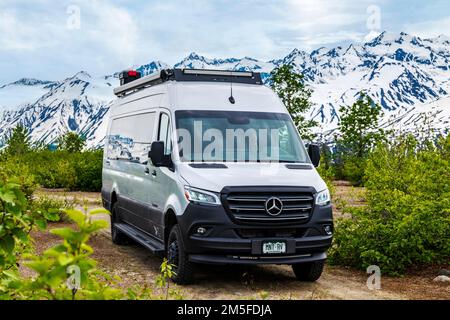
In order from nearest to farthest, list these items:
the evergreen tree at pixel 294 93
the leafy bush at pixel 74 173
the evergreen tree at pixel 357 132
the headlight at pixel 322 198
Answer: the headlight at pixel 322 198
the leafy bush at pixel 74 173
the evergreen tree at pixel 294 93
the evergreen tree at pixel 357 132

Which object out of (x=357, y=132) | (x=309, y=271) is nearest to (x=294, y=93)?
(x=357, y=132)

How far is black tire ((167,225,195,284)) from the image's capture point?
769cm

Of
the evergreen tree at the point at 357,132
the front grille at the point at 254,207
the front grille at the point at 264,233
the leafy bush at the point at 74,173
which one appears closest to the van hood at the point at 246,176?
the front grille at the point at 254,207

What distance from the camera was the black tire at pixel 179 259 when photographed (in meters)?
7.69

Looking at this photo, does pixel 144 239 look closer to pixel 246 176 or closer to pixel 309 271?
pixel 246 176

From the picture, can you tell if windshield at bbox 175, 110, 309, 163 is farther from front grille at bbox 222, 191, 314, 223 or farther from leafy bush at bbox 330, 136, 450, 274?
leafy bush at bbox 330, 136, 450, 274

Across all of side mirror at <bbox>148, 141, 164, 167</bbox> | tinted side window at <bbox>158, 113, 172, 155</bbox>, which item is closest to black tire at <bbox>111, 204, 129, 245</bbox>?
tinted side window at <bbox>158, 113, 172, 155</bbox>

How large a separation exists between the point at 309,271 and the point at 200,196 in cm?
191

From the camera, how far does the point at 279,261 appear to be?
7.60m

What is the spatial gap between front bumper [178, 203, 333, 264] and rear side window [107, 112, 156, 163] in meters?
2.19

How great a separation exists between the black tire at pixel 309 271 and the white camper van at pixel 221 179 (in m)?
0.01

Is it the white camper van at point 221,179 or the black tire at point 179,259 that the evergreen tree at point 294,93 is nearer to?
the white camper van at point 221,179
